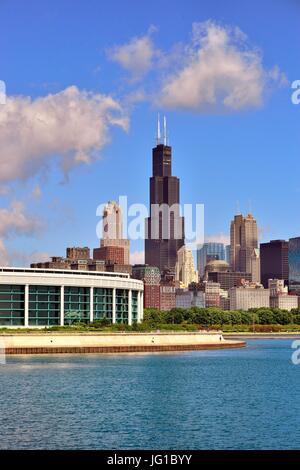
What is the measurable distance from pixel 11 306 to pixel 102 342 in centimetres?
2880

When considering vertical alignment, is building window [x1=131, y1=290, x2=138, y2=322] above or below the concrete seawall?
above

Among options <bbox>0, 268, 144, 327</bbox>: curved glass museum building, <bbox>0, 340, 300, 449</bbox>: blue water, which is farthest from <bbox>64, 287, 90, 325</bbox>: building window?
<bbox>0, 340, 300, 449</bbox>: blue water

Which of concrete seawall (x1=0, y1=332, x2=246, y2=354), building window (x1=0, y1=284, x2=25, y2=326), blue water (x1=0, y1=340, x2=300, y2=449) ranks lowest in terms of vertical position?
A: blue water (x1=0, y1=340, x2=300, y2=449)

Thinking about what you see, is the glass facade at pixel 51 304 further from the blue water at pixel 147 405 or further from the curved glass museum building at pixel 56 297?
the blue water at pixel 147 405

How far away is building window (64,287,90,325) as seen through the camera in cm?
17100

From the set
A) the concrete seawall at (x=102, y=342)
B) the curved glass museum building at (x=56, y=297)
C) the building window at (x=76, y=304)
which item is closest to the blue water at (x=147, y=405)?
the concrete seawall at (x=102, y=342)

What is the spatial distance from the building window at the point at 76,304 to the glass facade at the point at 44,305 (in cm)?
237

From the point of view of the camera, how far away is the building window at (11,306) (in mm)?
162000

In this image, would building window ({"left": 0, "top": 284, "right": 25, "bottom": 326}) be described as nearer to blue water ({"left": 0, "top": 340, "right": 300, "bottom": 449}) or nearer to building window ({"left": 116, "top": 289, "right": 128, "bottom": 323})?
building window ({"left": 116, "top": 289, "right": 128, "bottom": 323})

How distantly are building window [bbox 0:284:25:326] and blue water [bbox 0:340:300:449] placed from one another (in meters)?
46.7

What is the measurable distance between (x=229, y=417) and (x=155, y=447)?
12.9 meters
